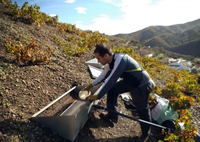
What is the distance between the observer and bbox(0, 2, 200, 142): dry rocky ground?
2.07m

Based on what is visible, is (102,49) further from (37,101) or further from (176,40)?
(176,40)

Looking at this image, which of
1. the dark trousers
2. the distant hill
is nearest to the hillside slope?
the dark trousers

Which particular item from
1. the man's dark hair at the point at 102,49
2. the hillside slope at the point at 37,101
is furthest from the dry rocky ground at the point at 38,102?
the man's dark hair at the point at 102,49

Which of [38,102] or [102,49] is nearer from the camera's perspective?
[102,49]

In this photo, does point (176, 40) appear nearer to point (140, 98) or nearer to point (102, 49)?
point (140, 98)

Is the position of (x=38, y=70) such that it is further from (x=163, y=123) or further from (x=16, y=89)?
(x=163, y=123)

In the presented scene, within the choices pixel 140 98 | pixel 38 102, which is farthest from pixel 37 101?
pixel 140 98

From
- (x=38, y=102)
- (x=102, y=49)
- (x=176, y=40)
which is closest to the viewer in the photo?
(x=102, y=49)

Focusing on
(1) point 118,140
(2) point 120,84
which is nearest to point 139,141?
(1) point 118,140

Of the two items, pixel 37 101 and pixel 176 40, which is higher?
pixel 176 40

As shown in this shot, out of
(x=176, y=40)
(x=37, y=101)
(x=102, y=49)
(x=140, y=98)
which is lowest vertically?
(x=140, y=98)

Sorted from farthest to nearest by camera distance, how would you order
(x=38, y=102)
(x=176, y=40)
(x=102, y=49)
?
(x=176, y=40) → (x=38, y=102) → (x=102, y=49)

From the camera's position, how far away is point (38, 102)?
2.60m

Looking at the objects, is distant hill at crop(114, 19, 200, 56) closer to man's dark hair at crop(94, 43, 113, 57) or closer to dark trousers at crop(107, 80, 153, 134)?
dark trousers at crop(107, 80, 153, 134)
